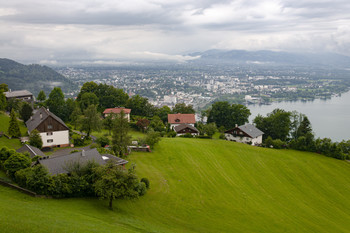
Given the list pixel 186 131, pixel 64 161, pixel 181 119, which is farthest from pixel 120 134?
pixel 181 119

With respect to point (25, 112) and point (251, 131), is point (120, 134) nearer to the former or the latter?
point (25, 112)

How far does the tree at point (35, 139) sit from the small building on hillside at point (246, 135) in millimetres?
43357

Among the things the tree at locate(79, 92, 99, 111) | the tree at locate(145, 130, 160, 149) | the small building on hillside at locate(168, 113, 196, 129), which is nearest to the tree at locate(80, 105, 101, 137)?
the tree at locate(145, 130, 160, 149)

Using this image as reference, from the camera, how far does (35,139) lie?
38156mm

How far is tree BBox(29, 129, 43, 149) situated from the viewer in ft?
125

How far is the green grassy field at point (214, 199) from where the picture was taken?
19.4 metres

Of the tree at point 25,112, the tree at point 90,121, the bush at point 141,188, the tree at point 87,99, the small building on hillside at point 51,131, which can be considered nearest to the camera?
the bush at point 141,188

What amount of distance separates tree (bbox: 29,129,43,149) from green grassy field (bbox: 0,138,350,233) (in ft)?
44.6

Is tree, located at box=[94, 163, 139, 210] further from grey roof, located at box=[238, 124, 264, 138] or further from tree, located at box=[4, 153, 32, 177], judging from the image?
grey roof, located at box=[238, 124, 264, 138]

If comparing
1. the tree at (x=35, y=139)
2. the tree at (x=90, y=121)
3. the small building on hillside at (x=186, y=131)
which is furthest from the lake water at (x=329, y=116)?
the tree at (x=35, y=139)

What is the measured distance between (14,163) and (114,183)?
10315mm

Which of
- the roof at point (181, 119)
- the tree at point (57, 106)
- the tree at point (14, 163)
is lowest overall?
the roof at point (181, 119)

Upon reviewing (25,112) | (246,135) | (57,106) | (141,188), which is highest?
(25,112)

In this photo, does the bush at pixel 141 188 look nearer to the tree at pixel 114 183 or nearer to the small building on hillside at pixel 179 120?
the tree at pixel 114 183
